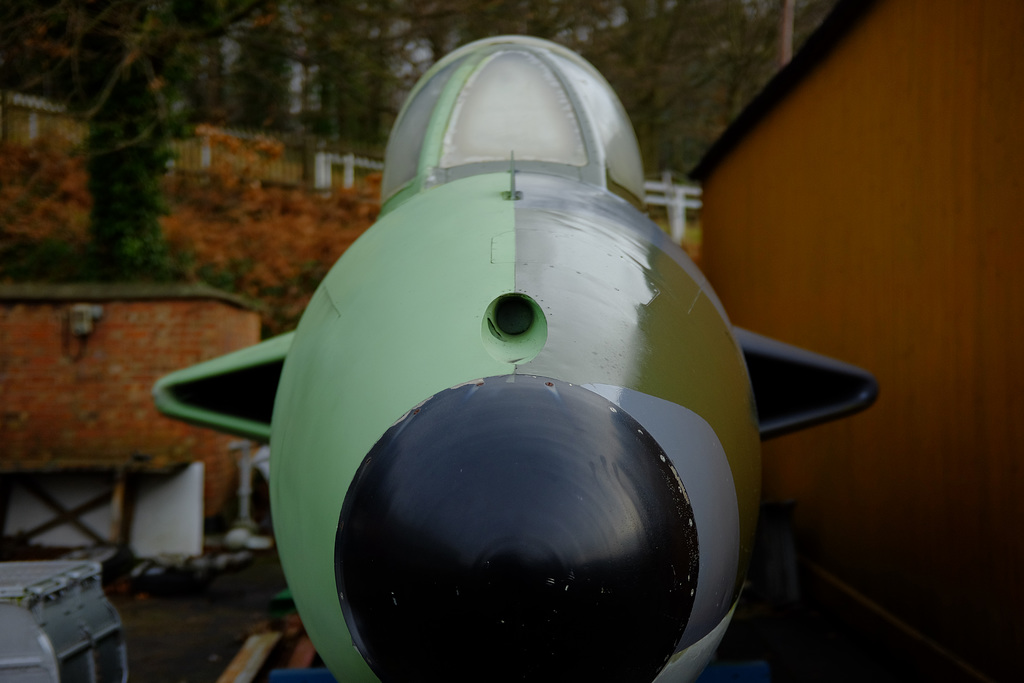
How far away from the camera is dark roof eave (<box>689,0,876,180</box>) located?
5.23 meters

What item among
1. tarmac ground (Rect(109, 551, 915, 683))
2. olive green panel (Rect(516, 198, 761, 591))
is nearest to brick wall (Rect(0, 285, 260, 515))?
tarmac ground (Rect(109, 551, 915, 683))

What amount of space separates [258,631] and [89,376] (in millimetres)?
4076

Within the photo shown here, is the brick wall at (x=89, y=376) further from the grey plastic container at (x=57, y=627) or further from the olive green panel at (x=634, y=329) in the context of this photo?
the olive green panel at (x=634, y=329)

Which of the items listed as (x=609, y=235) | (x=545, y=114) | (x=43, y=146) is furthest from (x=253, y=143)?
(x=609, y=235)

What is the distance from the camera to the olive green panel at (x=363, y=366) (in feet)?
5.55

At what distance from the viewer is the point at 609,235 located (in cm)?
217

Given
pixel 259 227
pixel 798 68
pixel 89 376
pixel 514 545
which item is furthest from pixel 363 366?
pixel 259 227

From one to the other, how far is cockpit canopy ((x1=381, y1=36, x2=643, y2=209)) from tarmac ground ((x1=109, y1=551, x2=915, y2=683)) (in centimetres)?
278

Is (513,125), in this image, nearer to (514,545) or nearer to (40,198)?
(514,545)

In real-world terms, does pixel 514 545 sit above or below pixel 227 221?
below

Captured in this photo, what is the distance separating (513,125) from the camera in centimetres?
301

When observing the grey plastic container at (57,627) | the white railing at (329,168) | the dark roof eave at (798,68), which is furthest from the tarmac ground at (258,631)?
the white railing at (329,168)

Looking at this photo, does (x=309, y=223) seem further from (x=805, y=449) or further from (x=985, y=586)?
(x=985, y=586)

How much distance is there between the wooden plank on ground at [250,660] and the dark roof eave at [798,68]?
5.30 metres
